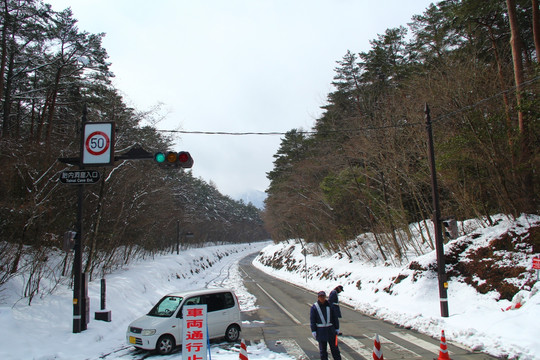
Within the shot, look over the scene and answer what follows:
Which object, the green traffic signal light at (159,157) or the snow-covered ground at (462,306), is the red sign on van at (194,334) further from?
the snow-covered ground at (462,306)

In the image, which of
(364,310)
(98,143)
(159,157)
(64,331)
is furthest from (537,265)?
(64,331)

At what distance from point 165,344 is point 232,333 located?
2088 millimetres

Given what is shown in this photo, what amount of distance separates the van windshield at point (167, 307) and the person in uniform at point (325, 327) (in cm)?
453

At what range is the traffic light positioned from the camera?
8875 mm

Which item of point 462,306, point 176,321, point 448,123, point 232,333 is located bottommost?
point 232,333

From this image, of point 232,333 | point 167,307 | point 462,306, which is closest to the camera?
point 167,307

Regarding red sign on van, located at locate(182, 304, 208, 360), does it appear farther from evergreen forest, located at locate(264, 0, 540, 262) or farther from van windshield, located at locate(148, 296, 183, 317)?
evergreen forest, located at locate(264, 0, 540, 262)

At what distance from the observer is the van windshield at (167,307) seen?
380 inches

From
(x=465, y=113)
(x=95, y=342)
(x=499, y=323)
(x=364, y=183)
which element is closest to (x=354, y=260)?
(x=364, y=183)

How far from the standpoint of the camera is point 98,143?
1084cm

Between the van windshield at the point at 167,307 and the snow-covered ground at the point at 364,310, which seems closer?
the snow-covered ground at the point at 364,310

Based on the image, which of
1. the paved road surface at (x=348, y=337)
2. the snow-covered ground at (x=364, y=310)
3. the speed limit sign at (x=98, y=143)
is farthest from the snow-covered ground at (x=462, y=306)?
the speed limit sign at (x=98, y=143)

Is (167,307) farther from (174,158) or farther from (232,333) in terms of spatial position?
(174,158)

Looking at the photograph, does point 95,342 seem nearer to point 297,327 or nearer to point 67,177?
point 67,177
